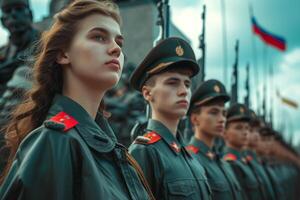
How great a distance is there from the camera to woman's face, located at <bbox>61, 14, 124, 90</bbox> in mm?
1979

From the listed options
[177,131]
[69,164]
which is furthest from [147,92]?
[69,164]

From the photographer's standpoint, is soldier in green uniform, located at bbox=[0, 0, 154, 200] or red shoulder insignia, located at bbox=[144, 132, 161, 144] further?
red shoulder insignia, located at bbox=[144, 132, 161, 144]

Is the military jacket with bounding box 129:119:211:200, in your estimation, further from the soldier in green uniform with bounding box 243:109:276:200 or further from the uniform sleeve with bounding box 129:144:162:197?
the soldier in green uniform with bounding box 243:109:276:200

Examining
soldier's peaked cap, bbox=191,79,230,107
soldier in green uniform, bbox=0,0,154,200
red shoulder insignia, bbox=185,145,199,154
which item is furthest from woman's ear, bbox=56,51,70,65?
soldier's peaked cap, bbox=191,79,230,107

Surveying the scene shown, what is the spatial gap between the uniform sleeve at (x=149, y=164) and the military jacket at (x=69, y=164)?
924 millimetres

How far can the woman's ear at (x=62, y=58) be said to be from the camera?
2006 millimetres

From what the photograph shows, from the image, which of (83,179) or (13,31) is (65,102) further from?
(13,31)

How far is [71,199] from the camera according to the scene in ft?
5.37

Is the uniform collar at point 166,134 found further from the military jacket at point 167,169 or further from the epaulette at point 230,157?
the epaulette at point 230,157

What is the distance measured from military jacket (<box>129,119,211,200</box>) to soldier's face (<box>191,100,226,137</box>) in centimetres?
126

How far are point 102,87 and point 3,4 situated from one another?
3.79 metres

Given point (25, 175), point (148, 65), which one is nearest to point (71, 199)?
point (25, 175)

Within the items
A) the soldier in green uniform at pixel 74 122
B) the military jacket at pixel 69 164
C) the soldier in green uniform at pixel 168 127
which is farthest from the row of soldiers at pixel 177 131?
the military jacket at pixel 69 164

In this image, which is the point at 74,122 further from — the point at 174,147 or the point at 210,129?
the point at 210,129
